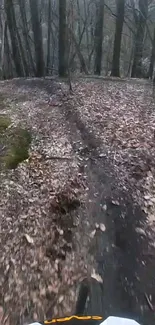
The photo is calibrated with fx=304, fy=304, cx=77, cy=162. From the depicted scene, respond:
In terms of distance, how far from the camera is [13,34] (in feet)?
42.1

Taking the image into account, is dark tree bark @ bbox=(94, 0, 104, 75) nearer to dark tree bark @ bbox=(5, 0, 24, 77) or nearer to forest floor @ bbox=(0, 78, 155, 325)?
dark tree bark @ bbox=(5, 0, 24, 77)

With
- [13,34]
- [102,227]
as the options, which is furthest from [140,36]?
[102,227]

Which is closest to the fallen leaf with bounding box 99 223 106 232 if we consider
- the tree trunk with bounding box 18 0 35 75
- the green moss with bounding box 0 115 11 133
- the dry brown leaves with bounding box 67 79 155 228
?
the dry brown leaves with bounding box 67 79 155 228

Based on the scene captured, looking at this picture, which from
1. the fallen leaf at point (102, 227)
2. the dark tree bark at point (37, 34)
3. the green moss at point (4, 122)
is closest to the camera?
the fallen leaf at point (102, 227)

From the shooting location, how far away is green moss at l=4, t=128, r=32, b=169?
586 cm

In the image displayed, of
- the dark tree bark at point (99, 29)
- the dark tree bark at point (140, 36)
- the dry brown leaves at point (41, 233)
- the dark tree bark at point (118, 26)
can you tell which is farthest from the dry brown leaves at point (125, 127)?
the dark tree bark at point (99, 29)

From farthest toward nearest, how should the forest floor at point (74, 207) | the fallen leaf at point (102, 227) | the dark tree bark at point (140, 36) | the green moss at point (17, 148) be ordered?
the dark tree bark at point (140, 36), the green moss at point (17, 148), the fallen leaf at point (102, 227), the forest floor at point (74, 207)

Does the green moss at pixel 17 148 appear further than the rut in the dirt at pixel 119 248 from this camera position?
Yes

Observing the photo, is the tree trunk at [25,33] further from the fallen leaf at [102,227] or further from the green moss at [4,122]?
the fallen leaf at [102,227]

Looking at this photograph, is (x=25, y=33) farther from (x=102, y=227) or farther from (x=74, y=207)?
(x=102, y=227)

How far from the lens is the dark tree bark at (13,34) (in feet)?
39.5

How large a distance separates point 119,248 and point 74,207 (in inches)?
41.7

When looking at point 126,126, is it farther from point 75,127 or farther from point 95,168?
point 95,168

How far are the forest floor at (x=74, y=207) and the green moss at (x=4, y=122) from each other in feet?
0.08
